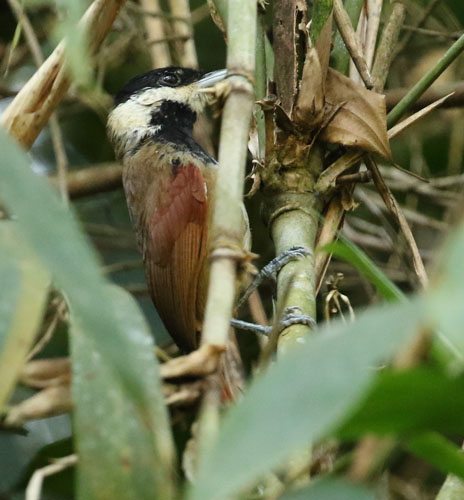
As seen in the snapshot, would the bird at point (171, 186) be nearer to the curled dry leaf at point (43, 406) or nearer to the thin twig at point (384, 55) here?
the thin twig at point (384, 55)

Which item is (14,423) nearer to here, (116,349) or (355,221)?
(116,349)

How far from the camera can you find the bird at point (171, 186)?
2.85 metres

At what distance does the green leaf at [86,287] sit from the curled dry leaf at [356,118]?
1.25 metres

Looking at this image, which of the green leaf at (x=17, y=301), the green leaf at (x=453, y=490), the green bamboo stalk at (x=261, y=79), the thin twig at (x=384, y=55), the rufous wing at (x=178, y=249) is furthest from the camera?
the rufous wing at (x=178, y=249)

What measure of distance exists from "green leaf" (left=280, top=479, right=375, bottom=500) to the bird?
1.62 metres

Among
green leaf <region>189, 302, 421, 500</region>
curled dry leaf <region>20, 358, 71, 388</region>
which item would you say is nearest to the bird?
curled dry leaf <region>20, 358, 71, 388</region>

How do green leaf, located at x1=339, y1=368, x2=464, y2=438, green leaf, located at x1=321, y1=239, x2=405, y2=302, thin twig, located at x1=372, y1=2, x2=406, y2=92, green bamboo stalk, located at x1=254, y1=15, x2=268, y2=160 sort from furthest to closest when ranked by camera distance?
thin twig, located at x1=372, y1=2, x2=406, y2=92
green bamboo stalk, located at x1=254, y1=15, x2=268, y2=160
green leaf, located at x1=321, y1=239, x2=405, y2=302
green leaf, located at x1=339, y1=368, x2=464, y2=438

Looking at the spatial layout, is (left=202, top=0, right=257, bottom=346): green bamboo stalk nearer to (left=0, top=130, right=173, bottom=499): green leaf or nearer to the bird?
(left=0, top=130, right=173, bottom=499): green leaf

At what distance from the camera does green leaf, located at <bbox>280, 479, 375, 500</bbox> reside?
85 centimetres

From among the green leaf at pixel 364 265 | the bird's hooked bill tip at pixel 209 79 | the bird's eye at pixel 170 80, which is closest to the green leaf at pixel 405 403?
the green leaf at pixel 364 265

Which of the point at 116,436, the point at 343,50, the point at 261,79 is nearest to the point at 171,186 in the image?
the point at 261,79

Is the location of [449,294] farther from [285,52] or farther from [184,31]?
[184,31]

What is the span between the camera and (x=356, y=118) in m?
2.10

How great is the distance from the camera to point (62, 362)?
1111mm
